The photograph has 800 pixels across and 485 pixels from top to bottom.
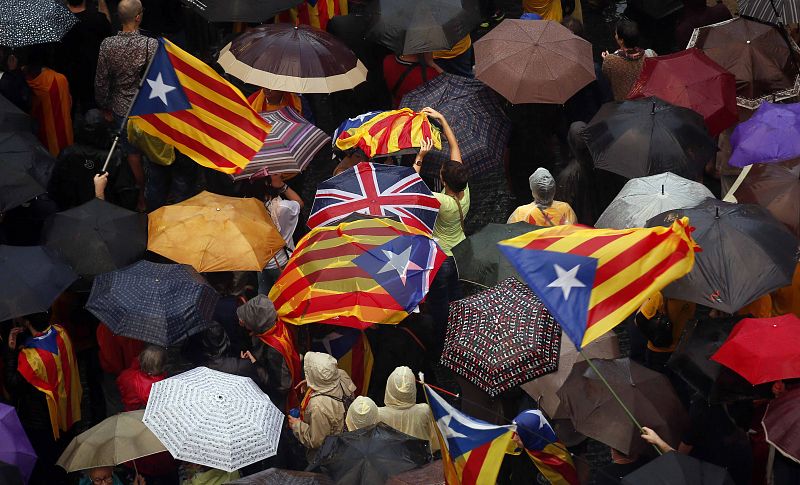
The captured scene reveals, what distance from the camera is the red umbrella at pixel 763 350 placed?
9.57 meters

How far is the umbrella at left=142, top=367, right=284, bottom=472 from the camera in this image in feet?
31.1

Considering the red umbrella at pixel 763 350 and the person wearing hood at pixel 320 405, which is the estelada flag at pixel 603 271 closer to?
the red umbrella at pixel 763 350

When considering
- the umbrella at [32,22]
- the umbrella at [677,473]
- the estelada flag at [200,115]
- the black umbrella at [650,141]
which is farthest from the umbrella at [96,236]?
the umbrella at [677,473]

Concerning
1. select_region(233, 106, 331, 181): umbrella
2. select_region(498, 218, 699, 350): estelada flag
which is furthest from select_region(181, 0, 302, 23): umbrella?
select_region(498, 218, 699, 350): estelada flag

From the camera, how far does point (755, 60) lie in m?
14.2

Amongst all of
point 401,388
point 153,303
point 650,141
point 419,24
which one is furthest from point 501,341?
point 419,24

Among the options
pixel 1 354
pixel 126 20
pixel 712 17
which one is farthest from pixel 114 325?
pixel 712 17

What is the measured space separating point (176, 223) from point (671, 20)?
277 inches

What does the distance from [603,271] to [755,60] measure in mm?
5596

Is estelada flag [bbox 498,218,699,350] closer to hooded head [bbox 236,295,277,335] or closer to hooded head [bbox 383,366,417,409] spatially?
hooded head [bbox 383,366,417,409]

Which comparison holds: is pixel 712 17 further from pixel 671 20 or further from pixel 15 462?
pixel 15 462

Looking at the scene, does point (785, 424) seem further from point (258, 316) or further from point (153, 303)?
point (153, 303)

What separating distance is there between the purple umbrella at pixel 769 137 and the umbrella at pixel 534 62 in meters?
1.67

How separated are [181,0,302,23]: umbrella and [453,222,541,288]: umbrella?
4041mm
